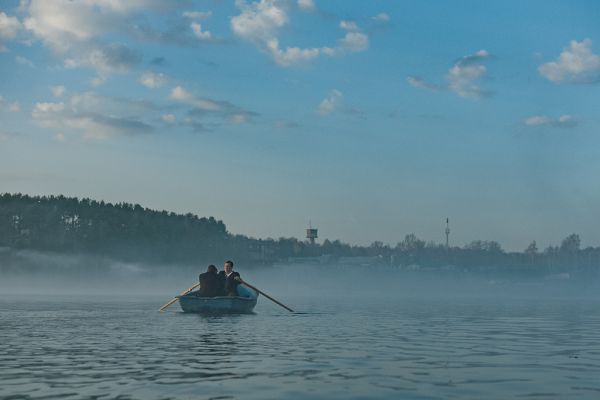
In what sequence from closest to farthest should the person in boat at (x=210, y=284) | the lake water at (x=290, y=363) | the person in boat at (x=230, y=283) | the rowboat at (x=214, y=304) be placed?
the lake water at (x=290, y=363), the rowboat at (x=214, y=304), the person in boat at (x=210, y=284), the person in boat at (x=230, y=283)

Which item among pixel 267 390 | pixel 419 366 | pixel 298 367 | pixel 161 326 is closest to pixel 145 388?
pixel 267 390

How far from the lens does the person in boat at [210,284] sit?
49688 millimetres

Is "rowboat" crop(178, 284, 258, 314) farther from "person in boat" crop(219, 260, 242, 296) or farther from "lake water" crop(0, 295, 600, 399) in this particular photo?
"lake water" crop(0, 295, 600, 399)

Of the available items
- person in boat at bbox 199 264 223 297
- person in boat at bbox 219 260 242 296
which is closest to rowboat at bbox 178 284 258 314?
person in boat at bbox 199 264 223 297

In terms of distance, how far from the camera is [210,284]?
49750 millimetres

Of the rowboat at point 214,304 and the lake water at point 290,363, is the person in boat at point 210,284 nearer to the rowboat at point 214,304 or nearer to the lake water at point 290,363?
the rowboat at point 214,304

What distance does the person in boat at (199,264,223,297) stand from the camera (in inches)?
1956

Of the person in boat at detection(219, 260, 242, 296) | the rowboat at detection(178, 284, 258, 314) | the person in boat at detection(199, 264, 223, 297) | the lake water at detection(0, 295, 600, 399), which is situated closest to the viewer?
the lake water at detection(0, 295, 600, 399)

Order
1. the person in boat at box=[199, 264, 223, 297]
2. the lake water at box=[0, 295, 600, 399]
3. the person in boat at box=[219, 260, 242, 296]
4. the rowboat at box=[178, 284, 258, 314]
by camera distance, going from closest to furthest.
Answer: the lake water at box=[0, 295, 600, 399], the rowboat at box=[178, 284, 258, 314], the person in boat at box=[199, 264, 223, 297], the person in boat at box=[219, 260, 242, 296]

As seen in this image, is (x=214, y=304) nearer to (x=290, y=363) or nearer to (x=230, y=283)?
(x=230, y=283)

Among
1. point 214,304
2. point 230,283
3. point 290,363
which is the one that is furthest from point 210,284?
point 290,363

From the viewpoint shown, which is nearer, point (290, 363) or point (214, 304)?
point (290, 363)

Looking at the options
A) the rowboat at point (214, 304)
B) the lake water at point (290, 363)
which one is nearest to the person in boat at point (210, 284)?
the rowboat at point (214, 304)

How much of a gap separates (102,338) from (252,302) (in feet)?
71.7
